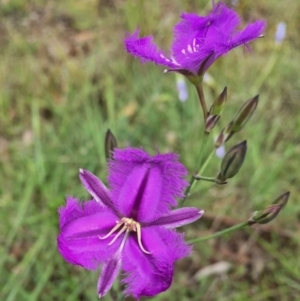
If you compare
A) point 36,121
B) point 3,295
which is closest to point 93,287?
point 3,295

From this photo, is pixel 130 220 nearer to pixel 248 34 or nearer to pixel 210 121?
pixel 210 121

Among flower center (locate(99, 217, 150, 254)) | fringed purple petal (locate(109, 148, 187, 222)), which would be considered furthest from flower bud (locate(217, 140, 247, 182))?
flower center (locate(99, 217, 150, 254))

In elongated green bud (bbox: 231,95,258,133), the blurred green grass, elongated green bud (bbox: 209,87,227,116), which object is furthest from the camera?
the blurred green grass

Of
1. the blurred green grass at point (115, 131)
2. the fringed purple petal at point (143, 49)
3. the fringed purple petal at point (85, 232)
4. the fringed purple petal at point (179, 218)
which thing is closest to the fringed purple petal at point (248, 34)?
the fringed purple petal at point (143, 49)

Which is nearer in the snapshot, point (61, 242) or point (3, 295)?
point (61, 242)

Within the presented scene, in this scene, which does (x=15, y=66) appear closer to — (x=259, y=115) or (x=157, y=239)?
(x=259, y=115)

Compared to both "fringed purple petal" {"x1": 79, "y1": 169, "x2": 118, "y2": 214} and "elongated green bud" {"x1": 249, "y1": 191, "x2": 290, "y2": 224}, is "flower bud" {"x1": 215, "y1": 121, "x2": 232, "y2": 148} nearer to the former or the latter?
"elongated green bud" {"x1": 249, "y1": 191, "x2": 290, "y2": 224}

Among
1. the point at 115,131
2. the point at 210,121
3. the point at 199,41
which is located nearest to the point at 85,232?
the point at 210,121

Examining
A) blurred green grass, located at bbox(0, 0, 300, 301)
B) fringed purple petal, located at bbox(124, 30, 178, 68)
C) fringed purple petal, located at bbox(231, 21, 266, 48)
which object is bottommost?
blurred green grass, located at bbox(0, 0, 300, 301)
